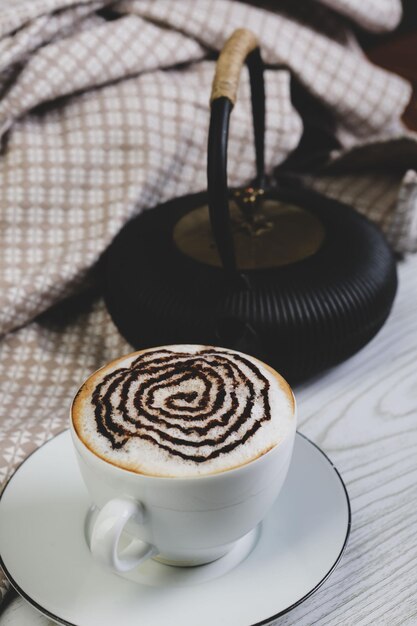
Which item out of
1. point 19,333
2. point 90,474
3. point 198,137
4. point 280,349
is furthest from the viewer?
point 198,137

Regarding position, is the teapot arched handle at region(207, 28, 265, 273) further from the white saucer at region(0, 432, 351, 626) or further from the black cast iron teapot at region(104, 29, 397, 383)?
the white saucer at region(0, 432, 351, 626)

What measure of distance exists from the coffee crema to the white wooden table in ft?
0.41

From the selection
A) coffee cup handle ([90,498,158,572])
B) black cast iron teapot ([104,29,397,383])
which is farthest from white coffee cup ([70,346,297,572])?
black cast iron teapot ([104,29,397,383])

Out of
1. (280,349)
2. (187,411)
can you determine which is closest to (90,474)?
(187,411)

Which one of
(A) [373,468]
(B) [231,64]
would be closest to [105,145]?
(B) [231,64]

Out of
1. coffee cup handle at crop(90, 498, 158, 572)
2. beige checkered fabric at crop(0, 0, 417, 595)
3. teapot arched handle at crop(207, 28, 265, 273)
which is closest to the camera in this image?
coffee cup handle at crop(90, 498, 158, 572)

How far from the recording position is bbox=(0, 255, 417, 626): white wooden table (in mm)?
414

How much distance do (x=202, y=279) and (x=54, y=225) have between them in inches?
9.6

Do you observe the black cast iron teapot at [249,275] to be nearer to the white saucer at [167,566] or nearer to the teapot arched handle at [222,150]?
the teapot arched handle at [222,150]

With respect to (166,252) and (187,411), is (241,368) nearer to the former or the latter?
(187,411)

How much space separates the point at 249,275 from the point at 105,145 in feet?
0.96

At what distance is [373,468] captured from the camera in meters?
0.52

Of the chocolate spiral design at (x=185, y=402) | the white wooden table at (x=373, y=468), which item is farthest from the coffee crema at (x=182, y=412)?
the white wooden table at (x=373, y=468)

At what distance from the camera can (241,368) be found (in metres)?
0.41
